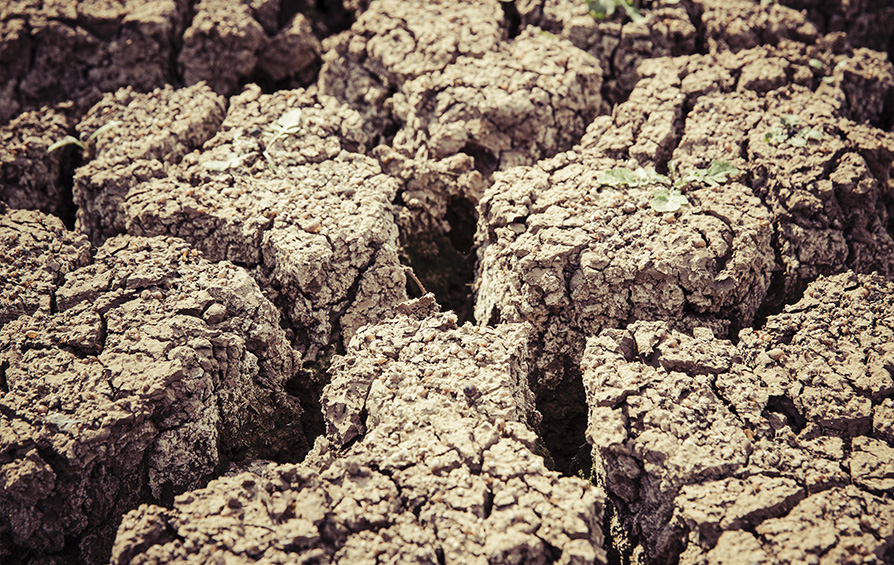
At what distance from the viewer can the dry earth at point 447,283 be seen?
224 cm

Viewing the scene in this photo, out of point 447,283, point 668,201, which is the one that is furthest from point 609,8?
point 447,283

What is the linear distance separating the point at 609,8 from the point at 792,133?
50.5 inches

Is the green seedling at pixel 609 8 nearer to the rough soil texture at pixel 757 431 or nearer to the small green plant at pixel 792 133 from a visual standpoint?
the small green plant at pixel 792 133

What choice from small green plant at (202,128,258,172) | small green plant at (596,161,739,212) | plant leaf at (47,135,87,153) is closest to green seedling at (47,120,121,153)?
plant leaf at (47,135,87,153)

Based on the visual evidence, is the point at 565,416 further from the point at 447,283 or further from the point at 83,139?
the point at 83,139

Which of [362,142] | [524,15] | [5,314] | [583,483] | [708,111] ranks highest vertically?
[524,15]

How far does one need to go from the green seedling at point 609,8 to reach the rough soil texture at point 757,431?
1.94 metres

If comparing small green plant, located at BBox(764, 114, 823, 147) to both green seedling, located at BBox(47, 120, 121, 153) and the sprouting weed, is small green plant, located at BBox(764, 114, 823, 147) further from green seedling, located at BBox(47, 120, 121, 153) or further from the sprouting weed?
green seedling, located at BBox(47, 120, 121, 153)

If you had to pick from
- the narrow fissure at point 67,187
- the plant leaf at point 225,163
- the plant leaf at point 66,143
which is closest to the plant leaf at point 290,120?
the plant leaf at point 225,163

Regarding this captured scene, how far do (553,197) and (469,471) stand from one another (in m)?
1.35

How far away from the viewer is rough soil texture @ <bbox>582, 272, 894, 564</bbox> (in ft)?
7.12

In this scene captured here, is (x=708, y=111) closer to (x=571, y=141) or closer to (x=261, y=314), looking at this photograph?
(x=571, y=141)

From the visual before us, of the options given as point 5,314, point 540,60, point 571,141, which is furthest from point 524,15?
point 5,314

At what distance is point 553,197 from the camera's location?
301 cm
